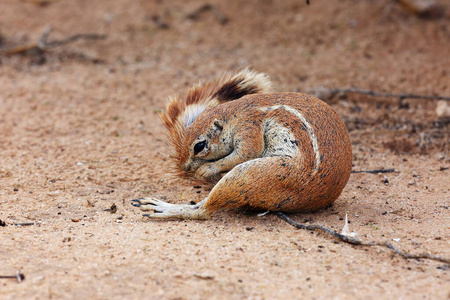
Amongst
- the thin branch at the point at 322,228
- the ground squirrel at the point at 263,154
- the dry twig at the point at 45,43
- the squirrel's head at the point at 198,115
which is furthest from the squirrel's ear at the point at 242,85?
the dry twig at the point at 45,43

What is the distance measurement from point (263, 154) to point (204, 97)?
1082 millimetres

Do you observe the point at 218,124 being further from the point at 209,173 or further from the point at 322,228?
the point at 322,228

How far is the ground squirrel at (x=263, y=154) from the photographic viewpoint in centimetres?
444

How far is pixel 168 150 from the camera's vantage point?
259 inches

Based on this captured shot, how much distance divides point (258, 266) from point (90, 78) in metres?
6.78

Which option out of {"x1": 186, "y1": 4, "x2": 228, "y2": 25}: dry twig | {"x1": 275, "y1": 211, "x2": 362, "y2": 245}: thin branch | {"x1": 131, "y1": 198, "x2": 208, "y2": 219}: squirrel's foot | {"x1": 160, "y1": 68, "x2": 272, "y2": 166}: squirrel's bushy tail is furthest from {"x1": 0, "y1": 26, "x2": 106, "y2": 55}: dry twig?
{"x1": 275, "y1": 211, "x2": 362, "y2": 245}: thin branch

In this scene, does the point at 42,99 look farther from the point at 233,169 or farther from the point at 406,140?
the point at 406,140

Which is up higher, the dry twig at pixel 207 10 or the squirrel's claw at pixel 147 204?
the dry twig at pixel 207 10

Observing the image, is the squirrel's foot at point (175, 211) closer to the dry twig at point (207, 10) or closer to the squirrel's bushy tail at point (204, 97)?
the squirrel's bushy tail at point (204, 97)

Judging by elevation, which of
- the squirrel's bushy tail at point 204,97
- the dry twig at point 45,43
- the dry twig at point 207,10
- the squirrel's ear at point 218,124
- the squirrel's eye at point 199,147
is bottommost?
the squirrel's eye at point 199,147

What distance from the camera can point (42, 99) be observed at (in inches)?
331

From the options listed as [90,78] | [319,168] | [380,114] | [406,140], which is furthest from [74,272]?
[90,78]

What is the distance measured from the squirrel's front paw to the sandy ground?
0.42m

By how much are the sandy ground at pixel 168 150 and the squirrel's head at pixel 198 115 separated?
0.52 meters
